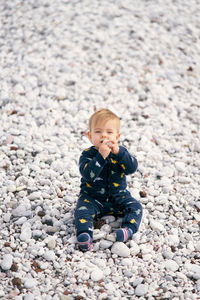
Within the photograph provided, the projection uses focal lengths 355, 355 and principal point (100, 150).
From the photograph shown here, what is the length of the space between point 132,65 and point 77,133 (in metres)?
1.85

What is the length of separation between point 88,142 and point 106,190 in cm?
113

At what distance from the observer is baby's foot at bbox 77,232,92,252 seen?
2660 mm

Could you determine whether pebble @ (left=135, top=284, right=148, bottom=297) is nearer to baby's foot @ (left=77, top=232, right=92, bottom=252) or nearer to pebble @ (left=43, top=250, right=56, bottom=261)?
baby's foot @ (left=77, top=232, right=92, bottom=252)

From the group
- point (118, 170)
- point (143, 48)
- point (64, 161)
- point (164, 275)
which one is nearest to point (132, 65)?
point (143, 48)

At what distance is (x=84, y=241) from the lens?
105 inches

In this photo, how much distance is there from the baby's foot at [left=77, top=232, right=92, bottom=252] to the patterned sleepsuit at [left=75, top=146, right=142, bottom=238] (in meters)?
0.08

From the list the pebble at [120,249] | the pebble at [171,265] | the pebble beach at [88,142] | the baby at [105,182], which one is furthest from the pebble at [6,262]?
the pebble at [171,265]

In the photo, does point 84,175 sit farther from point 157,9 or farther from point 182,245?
point 157,9

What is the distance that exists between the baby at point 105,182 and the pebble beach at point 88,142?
0.37 ft

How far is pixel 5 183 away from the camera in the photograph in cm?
330

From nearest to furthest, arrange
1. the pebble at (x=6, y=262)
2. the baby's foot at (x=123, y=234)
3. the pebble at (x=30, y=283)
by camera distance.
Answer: the pebble at (x=30, y=283) → the pebble at (x=6, y=262) → the baby's foot at (x=123, y=234)

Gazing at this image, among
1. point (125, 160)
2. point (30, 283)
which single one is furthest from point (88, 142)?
point (30, 283)

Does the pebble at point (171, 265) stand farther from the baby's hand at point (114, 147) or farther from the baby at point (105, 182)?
the baby's hand at point (114, 147)

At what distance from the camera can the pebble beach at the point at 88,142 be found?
8.34ft
